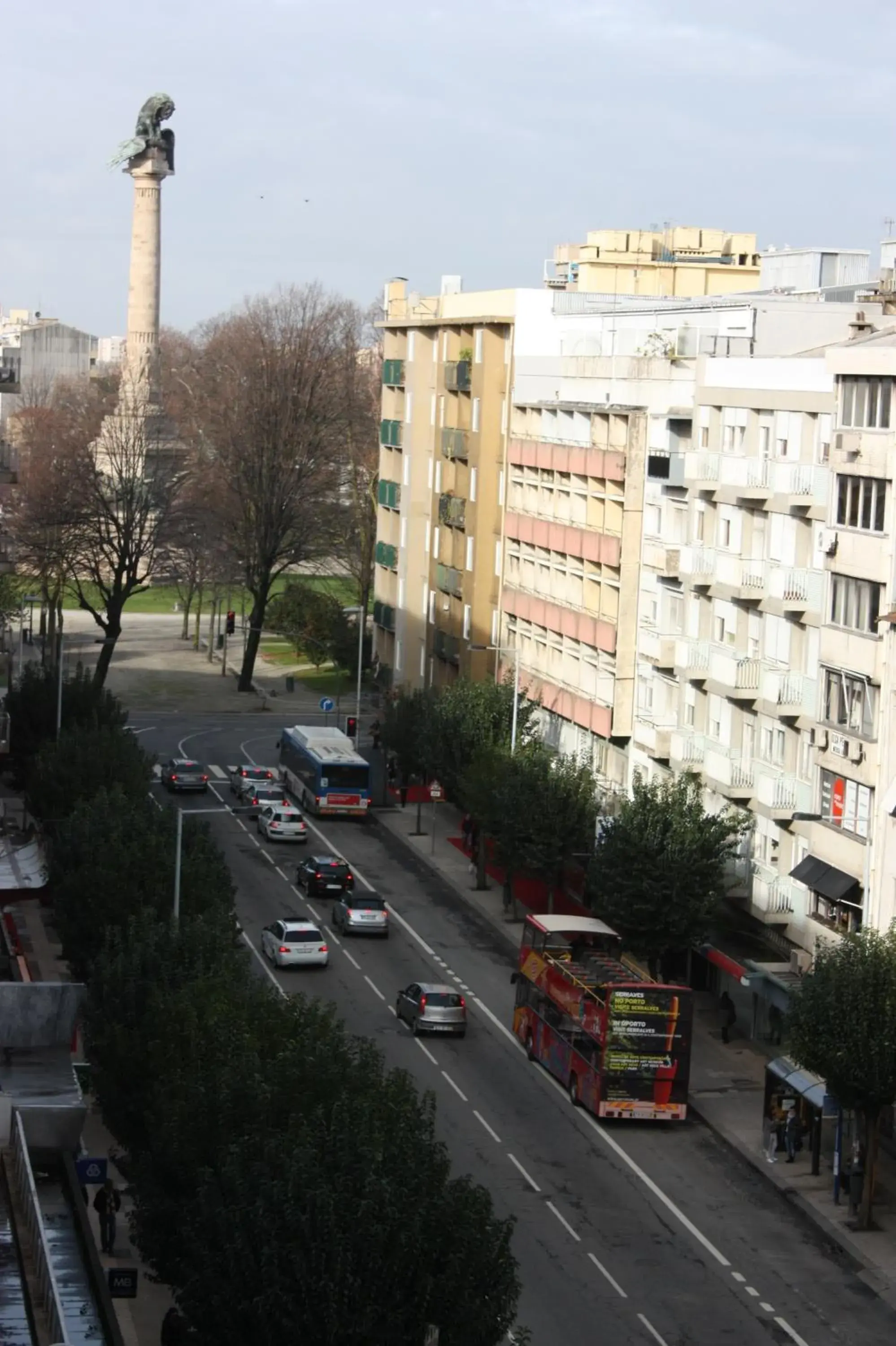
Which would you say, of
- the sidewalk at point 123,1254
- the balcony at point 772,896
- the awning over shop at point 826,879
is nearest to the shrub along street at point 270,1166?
the sidewalk at point 123,1254

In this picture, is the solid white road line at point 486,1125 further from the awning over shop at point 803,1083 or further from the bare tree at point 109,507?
the bare tree at point 109,507

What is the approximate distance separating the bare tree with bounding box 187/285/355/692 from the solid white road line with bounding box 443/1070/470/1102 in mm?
56819

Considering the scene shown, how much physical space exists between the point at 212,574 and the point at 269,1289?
8969 centimetres

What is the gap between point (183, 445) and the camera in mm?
133375

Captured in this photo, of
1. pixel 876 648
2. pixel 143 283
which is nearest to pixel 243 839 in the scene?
pixel 876 648

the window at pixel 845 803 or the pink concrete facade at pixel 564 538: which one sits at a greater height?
the pink concrete facade at pixel 564 538

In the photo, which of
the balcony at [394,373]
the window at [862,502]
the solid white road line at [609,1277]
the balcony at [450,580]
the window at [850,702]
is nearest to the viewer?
the solid white road line at [609,1277]

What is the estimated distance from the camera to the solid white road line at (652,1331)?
34.2 metres

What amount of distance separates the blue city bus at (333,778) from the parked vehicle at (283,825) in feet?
9.34

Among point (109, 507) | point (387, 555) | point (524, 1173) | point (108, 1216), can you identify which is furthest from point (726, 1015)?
point (109, 507)

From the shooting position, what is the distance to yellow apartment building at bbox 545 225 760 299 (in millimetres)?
90875

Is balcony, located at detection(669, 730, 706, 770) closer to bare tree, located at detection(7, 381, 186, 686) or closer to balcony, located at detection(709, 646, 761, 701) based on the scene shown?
balcony, located at detection(709, 646, 761, 701)

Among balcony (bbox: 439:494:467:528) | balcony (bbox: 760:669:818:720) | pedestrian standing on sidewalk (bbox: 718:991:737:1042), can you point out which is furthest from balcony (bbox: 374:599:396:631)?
balcony (bbox: 760:669:818:720)

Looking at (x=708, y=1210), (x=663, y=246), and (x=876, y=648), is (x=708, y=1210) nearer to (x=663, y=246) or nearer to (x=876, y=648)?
(x=876, y=648)
